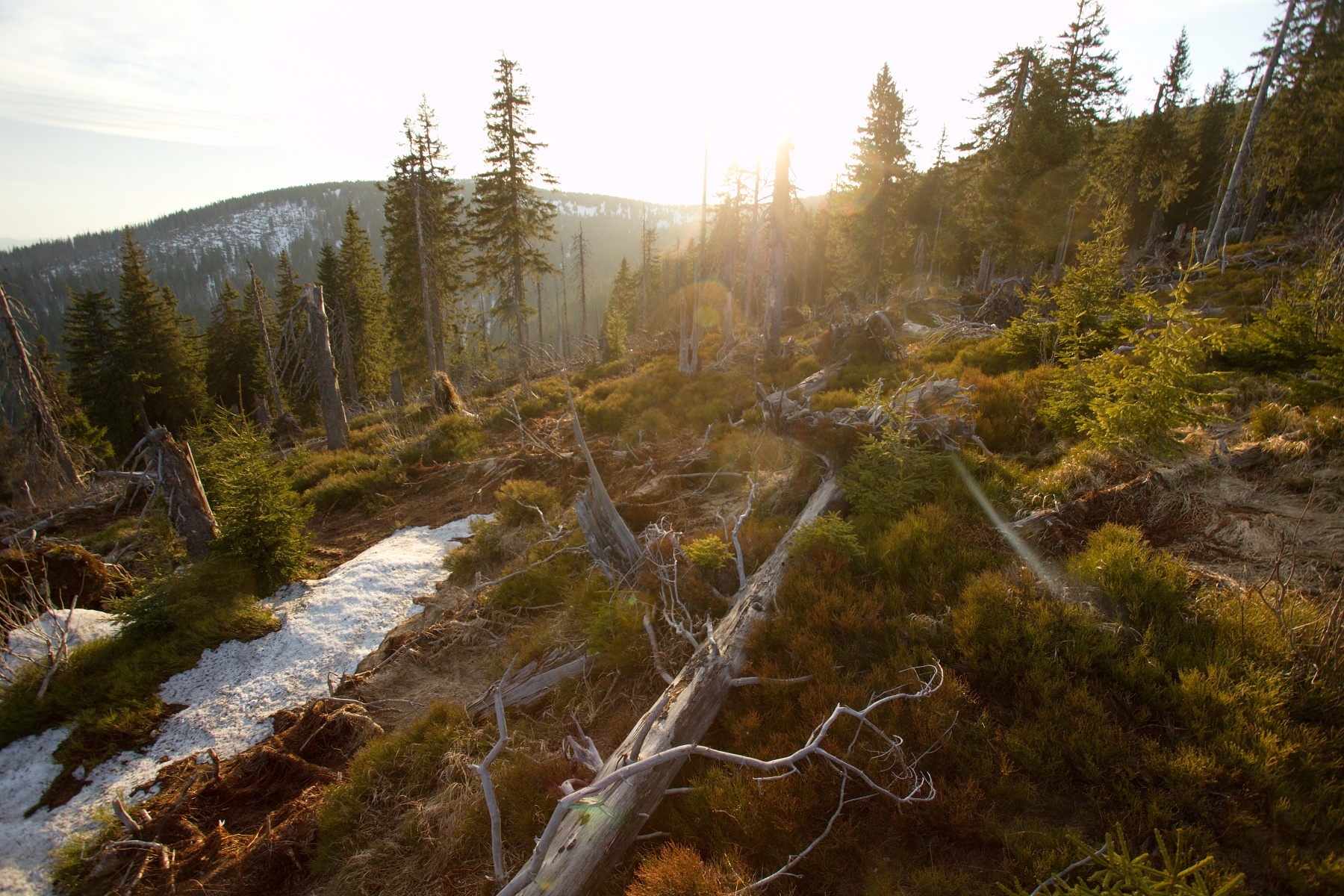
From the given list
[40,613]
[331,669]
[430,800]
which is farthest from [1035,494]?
[40,613]

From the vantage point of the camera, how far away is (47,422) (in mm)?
13375

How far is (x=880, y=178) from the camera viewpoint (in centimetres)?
2748

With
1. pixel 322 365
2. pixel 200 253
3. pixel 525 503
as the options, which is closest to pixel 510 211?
pixel 322 365

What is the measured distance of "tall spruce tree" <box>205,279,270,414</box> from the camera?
101 ft

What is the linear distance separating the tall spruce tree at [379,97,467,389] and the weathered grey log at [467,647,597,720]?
64.3 feet

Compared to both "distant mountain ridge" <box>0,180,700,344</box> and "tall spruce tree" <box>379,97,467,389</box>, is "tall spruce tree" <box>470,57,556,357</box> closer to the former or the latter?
"tall spruce tree" <box>379,97,467,389</box>

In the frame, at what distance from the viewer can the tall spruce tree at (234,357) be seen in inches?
1217


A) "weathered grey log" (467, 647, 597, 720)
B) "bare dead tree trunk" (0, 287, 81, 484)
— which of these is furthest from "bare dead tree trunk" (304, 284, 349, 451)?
"weathered grey log" (467, 647, 597, 720)

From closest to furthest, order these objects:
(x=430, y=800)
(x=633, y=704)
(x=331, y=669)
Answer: (x=430, y=800)
(x=633, y=704)
(x=331, y=669)

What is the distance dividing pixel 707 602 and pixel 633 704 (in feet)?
4.41

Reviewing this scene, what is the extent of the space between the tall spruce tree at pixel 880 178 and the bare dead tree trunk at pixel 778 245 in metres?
17.0

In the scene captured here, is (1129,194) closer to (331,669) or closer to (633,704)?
(633,704)

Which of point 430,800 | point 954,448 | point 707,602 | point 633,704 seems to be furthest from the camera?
point 954,448

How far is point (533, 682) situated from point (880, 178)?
3141cm
